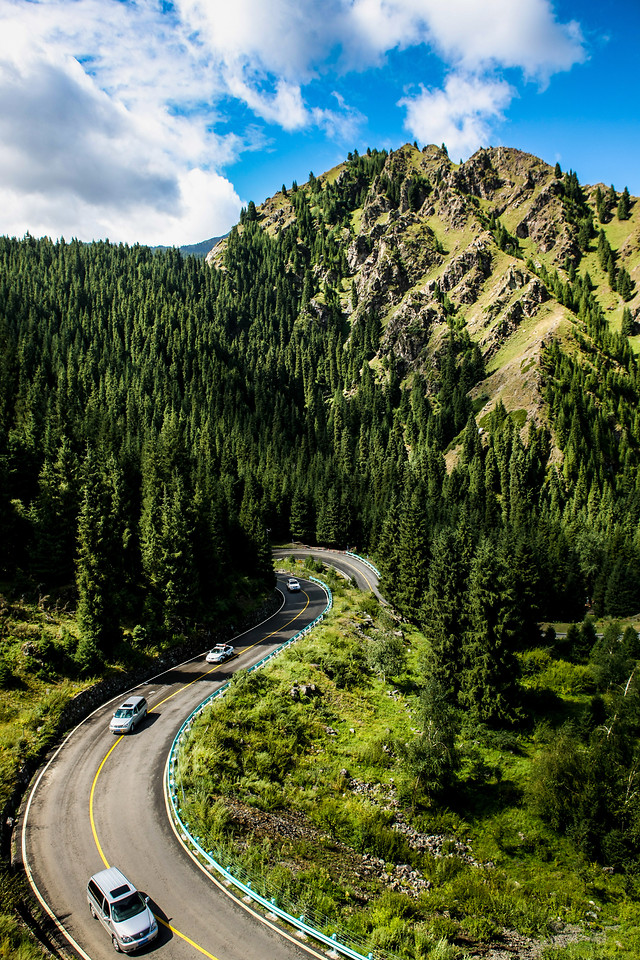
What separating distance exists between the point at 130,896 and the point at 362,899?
39.6 ft

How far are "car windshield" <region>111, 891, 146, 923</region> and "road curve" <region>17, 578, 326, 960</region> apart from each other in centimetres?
106

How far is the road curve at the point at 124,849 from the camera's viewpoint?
19.0 metres

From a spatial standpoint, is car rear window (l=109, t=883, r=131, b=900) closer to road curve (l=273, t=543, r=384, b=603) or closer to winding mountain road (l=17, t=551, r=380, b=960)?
winding mountain road (l=17, t=551, r=380, b=960)

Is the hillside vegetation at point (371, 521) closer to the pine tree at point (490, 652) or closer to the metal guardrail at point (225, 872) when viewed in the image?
the pine tree at point (490, 652)

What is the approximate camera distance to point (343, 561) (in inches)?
3989

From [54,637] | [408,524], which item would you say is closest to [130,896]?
[54,637]

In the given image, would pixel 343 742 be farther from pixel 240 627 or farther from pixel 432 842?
pixel 240 627

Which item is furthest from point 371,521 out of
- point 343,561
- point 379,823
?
point 379,823

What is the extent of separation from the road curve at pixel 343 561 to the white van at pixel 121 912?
6115cm

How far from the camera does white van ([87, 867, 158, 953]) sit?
18156mm

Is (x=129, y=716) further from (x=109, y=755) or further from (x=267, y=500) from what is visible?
(x=267, y=500)

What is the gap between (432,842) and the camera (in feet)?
107

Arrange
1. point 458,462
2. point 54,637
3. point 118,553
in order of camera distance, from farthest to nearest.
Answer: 1. point 458,462
2. point 118,553
3. point 54,637

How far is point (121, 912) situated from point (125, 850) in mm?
5482
